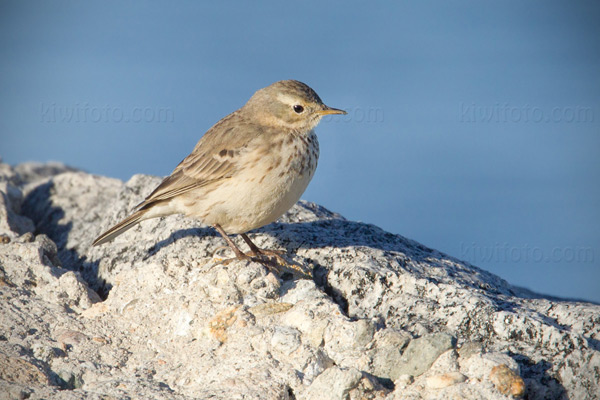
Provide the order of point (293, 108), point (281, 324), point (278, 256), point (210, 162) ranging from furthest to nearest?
point (293, 108)
point (210, 162)
point (278, 256)
point (281, 324)

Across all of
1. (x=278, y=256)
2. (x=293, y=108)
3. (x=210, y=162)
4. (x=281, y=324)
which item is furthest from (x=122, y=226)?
(x=281, y=324)

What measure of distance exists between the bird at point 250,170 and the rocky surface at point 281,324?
13.0 inches

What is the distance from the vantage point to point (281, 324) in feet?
15.4

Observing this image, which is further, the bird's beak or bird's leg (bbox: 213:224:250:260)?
the bird's beak

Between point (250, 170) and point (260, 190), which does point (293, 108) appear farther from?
point (260, 190)

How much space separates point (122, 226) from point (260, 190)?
4.78 feet

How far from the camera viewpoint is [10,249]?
229 inches

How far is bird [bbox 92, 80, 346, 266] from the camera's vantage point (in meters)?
5.70

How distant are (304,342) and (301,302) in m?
0.41

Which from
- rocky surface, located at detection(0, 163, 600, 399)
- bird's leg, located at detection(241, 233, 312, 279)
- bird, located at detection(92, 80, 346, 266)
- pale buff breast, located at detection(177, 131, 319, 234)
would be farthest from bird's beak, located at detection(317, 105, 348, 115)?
bird's leg, located at detection(241, 233, 312, 279)

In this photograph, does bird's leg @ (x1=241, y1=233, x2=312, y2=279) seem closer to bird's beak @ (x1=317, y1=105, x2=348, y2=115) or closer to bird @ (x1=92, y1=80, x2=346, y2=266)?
bird @ (x1=92, y1=80, x2=346, y2=266)

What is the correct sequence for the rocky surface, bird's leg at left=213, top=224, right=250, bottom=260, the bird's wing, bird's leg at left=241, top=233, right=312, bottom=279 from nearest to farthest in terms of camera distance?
the rocky surface, bird's leg at left=241, top=233, right=312, bottom=279, bird's leg at left=213, top=224, right=250, bottom=260, the bird's wing

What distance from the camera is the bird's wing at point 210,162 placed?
234 inches

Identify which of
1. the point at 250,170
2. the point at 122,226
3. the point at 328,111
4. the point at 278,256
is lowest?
the point at 122,226
